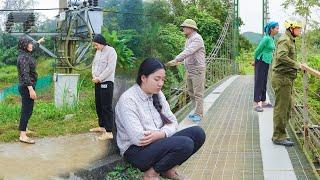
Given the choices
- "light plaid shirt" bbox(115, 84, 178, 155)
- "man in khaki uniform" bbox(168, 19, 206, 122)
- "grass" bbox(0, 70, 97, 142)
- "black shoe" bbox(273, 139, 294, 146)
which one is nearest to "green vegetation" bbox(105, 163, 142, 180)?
"light plaid shirt" bbox(115, 84, 178, 155)

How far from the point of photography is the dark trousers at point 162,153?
3098 millimetres

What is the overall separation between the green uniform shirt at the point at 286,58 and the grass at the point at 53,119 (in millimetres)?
2265

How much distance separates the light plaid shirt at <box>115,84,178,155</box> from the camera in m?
3.06

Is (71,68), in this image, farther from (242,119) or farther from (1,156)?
(1,156)

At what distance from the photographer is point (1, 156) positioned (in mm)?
4320

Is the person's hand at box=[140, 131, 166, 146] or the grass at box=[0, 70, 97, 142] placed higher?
the person's hand at box=[140, 131, 166, 146]

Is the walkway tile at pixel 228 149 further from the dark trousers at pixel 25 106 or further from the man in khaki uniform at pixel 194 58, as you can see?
the dark trousers at pixel 25 106

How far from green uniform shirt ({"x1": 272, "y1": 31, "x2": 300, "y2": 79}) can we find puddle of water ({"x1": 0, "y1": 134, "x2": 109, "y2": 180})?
1945 mm

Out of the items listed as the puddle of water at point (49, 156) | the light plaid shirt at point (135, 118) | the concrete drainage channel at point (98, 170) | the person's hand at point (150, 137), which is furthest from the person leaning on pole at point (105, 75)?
the person's hand at point (150, 137)

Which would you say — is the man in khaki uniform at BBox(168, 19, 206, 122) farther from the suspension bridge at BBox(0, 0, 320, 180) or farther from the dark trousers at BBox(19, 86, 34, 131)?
the dark trousers at BBox(19, 86, 34, 131)

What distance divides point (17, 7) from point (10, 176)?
6648 millimetres

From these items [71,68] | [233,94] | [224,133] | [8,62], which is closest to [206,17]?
[233,94]

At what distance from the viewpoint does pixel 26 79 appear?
4.79 metres

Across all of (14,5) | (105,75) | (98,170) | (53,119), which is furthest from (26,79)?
(14,5)
